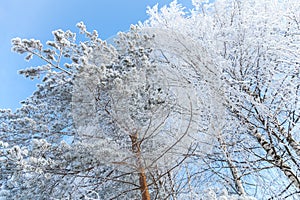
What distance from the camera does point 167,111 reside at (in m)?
5.06

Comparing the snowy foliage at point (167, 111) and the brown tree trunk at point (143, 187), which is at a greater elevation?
the snowy foliage at point (167, 111)

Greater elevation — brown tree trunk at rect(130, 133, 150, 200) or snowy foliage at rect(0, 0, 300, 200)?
snowy foliage at rect(0, 0, 300, 200)

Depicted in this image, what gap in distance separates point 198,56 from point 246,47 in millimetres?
915

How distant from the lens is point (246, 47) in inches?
208

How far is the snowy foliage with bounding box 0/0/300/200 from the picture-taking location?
4.75 m

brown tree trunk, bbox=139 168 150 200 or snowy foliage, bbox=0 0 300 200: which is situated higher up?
snowy foliage, bbox=0 0 300 200

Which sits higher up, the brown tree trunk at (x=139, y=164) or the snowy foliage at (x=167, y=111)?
the snowy foliage at (x=167, y=111)

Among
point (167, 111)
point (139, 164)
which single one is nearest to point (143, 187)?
point (139, 164)

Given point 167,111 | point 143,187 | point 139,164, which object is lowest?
point 143,187

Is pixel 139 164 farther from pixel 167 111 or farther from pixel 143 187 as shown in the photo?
pixel 167 111

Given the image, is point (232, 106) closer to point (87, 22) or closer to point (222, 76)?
point (222, 76)

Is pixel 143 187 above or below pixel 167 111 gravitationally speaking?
below

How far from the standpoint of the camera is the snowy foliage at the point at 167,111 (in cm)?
475

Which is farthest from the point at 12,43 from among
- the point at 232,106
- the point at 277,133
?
the point at 277,133
